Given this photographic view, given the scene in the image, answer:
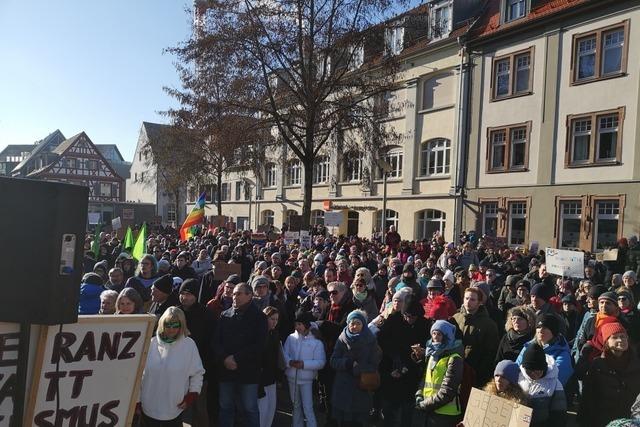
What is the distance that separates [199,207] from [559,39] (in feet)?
46.9

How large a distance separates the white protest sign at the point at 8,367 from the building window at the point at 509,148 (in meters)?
19.5

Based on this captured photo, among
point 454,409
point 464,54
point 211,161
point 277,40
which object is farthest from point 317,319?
point 211,161

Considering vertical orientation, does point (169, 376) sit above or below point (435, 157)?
below

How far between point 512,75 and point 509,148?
2895mm

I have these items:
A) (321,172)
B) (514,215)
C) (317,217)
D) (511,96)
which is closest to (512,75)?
(511,96)

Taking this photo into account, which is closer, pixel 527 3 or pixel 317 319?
pixel 317 319

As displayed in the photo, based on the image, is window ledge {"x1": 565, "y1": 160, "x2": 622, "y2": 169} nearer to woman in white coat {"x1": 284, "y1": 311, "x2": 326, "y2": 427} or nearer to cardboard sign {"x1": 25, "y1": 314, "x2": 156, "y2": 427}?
woman in white coat {"x1": 284, "y1": 311, "x2": 326, "y2": 427}

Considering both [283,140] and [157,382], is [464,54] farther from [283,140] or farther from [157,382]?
[157,382]

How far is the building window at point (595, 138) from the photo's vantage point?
654 inches

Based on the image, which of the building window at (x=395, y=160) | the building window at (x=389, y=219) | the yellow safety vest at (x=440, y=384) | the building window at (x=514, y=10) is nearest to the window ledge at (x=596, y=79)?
the building window at (x=514, y=10)

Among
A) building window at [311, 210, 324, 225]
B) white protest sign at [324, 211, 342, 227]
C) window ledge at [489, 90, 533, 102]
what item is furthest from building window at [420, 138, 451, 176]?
building window at [311, 210, 324, 225]

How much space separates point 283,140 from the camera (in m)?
19.0

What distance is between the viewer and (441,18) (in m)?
22.7

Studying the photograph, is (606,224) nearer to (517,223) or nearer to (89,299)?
(517,223)
